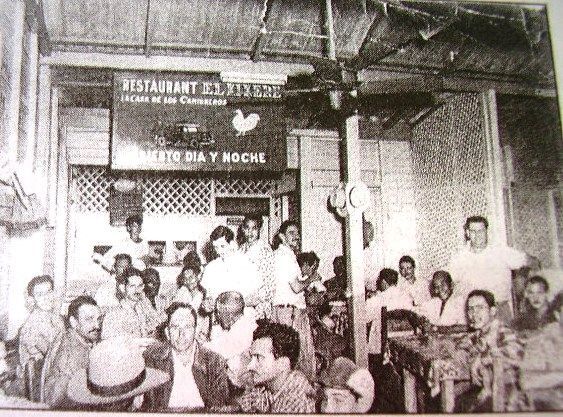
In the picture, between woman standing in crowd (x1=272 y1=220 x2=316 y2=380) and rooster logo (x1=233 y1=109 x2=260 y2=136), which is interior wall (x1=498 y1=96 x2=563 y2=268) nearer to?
woman standing in crowd (x1=272 y1=220 x2=316 y2=380)

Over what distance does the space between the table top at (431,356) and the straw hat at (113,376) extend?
3.33 feet

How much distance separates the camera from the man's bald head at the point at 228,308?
2039mm

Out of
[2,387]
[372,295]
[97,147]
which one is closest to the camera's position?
[2,387]

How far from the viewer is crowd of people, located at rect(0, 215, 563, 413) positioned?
195 centimetres

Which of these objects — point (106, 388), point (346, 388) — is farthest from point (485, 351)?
point (106, 388)

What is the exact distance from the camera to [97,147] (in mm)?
2289

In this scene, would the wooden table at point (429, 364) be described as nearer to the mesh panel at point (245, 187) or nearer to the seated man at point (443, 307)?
the seated man at point (443, 307)

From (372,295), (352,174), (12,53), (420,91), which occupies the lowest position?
(372,295)

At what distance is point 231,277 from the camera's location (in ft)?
6.89

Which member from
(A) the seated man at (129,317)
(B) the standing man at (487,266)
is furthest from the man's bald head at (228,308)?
(B) the standing man at (487,266)

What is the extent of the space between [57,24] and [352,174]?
1608 mm

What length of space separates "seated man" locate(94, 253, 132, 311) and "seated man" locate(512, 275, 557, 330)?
1767mm

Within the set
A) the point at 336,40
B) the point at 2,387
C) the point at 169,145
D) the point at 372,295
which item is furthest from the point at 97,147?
the point at 372,295

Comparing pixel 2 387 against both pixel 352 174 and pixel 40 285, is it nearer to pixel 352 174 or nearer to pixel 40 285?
pixel 40 285
